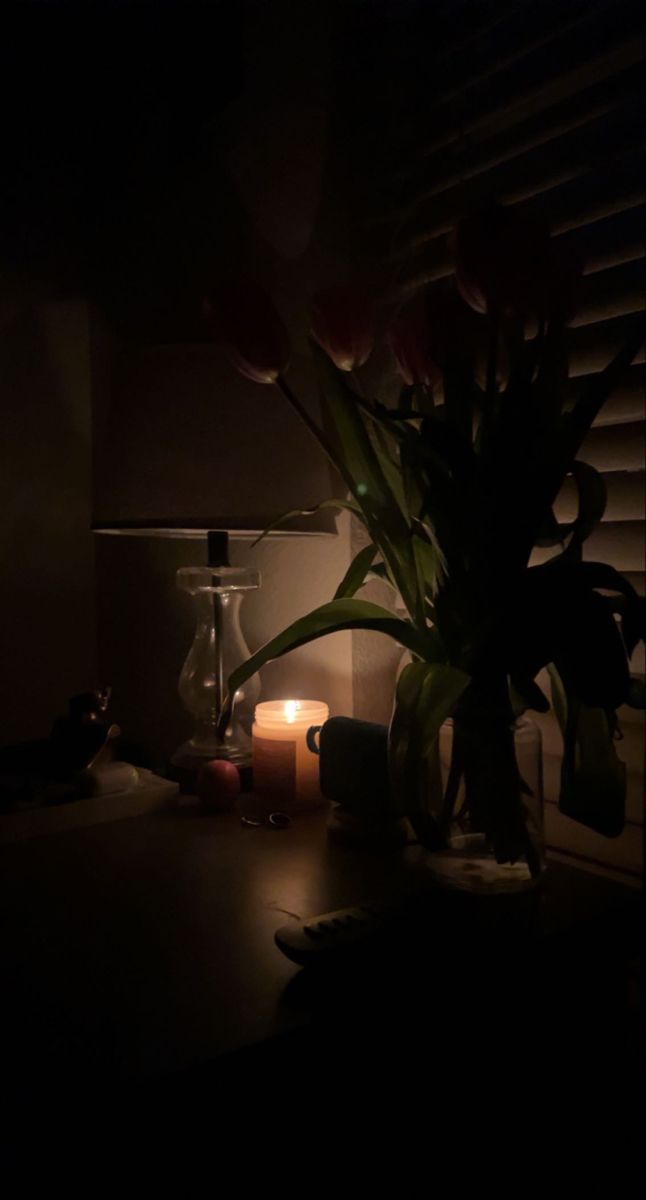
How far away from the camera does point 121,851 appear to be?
0.90m

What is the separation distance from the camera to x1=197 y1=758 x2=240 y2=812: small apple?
3.35 feet

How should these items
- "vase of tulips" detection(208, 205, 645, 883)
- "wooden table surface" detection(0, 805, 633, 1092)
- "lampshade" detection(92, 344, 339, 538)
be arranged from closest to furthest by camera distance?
1. "wooden table surface" detection(0, 805, 633, 1092)
2. "vase of tulips" detection(208, 205, 645, 883)
3. "lampshade" detection(92, 344, 339, 538)

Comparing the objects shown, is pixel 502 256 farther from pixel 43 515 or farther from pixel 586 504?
pixel 43 515

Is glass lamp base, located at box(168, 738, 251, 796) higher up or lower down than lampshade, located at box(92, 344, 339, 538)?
lower down

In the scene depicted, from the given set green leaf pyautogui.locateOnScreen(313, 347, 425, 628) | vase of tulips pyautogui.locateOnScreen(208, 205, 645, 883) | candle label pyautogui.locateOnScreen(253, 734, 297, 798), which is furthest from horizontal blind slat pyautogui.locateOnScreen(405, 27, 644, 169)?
candle label pyautogui.locateOnScreen(253, 734, 297, 798)

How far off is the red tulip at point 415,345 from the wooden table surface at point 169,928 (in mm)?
453

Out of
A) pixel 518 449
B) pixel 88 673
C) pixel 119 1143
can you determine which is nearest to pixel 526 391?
pixel 518 449

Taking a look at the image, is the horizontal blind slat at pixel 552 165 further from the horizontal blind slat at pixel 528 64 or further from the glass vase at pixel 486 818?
the glass vase at pixel 486 818

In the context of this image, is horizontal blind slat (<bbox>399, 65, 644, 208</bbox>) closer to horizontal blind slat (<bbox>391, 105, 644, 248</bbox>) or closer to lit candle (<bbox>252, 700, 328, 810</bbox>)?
horizontal blind slat (<bbox>391, 105, 644, 248</bbox>)

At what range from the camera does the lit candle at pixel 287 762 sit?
40.0 inches

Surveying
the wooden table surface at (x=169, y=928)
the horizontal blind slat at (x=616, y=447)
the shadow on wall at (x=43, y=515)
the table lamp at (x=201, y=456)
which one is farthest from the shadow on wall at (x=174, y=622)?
the horizontal blind slat at (x=616, y=447)

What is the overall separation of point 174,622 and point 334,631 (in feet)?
2.40

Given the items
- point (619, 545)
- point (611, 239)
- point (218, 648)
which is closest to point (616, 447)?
point (619, 545)

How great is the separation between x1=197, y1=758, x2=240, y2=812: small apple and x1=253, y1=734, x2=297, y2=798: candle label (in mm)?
28
